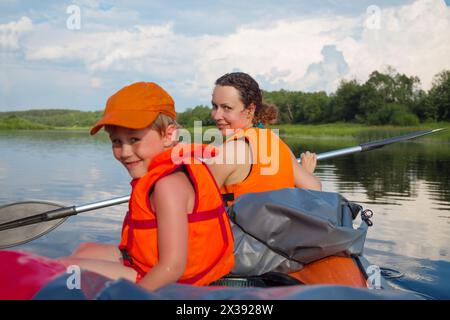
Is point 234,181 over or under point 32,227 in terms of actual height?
over

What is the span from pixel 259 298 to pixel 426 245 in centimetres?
456

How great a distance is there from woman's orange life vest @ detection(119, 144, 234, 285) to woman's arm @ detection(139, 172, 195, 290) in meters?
0.06

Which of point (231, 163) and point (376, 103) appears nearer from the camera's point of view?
point (231, 163)

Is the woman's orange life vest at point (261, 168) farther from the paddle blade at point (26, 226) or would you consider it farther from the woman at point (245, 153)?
the paddle blade at point (26, 226)

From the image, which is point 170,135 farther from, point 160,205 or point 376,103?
point 376,103

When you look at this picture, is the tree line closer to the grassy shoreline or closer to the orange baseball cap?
the grassy shoreline

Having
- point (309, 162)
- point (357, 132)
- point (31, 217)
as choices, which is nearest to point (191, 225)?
point (309, 162)

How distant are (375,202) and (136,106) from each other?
278 inches

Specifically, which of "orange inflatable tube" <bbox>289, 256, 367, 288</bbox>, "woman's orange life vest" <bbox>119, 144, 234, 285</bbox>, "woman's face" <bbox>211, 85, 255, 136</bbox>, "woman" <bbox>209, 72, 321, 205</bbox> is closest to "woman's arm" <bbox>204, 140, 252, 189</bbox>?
"woman" <bbox>209, 72, 321, 205</bbox>

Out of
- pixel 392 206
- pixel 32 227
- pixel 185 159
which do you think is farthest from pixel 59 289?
pixel 392 206

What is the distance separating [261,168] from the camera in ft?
10.1

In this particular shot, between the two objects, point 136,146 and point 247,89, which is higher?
point 247,89
